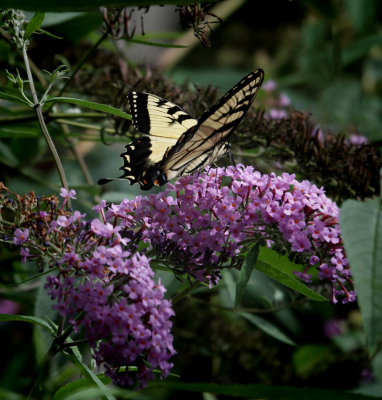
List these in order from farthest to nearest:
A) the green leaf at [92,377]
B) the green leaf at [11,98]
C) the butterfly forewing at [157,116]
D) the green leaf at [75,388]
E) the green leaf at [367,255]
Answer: the butterfly forewing at [157,116] → the green leaf at [11,98] → the green leaf at [75,388] → the green leaf at [92,377] → the green leaf at [367,255]

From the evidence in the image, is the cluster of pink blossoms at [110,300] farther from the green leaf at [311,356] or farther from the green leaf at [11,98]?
the green leaf at [311,356]

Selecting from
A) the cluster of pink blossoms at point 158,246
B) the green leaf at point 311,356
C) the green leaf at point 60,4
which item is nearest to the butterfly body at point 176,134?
the cluster of pink blossoms at point 158,246

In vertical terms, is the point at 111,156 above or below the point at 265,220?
below

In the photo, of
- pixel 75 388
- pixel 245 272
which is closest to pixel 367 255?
pixel 245 272

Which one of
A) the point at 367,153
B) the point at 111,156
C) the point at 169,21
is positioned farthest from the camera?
the point at 169,21

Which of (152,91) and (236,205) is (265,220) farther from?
(152,91)

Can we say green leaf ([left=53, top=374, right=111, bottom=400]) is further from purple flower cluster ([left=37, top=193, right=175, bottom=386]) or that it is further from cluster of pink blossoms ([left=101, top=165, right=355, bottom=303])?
cluster of pink blossoms ([left=101, top=165, right=355, bottom=303])

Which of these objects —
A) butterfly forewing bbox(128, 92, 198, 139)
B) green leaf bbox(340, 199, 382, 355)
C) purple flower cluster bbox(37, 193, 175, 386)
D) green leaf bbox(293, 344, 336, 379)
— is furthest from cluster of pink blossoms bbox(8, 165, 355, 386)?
green leaf bbox(293, 344, 336, 379)

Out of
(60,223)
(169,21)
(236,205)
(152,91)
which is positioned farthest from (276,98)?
(169,21)
